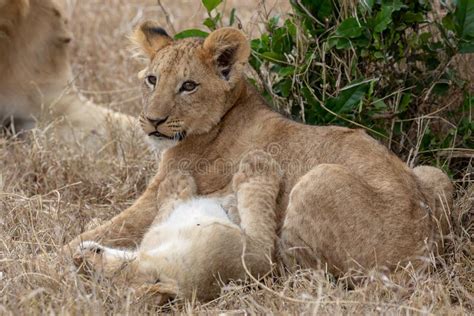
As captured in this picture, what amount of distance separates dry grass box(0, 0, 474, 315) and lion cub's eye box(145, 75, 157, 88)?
2.01ft

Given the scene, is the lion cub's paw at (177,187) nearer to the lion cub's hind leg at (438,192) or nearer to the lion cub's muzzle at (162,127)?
the lion cub's muzzle at (162,127)

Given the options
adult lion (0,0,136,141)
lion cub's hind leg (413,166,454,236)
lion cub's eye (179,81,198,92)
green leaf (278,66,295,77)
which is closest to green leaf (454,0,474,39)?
lion cub's hind leg (413,166,454,236)

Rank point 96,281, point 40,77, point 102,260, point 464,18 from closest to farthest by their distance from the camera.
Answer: point 96,281
point 102,260
point 464,18
point 40,77

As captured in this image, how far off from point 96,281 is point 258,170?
2.99 feet

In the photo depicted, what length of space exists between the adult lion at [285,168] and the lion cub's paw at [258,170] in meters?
0.04

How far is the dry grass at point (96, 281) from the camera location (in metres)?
3.26

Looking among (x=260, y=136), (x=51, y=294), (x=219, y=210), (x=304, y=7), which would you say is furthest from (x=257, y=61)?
(x=51, y=294)

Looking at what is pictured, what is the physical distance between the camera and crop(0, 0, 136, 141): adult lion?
215 inches

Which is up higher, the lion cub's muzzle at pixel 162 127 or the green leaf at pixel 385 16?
the green leaf at pixel 385 16

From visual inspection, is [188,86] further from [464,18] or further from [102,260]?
[464,18]

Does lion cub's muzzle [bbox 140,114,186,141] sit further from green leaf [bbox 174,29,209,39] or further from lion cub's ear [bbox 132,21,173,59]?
green leaf [bbox 174,29,209,39]

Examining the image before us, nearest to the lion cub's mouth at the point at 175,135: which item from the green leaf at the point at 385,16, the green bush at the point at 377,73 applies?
the green bush at the point at 377,73

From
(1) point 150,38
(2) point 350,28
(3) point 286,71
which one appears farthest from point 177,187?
(2) point 350,28

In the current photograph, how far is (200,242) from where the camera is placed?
3523 mm
